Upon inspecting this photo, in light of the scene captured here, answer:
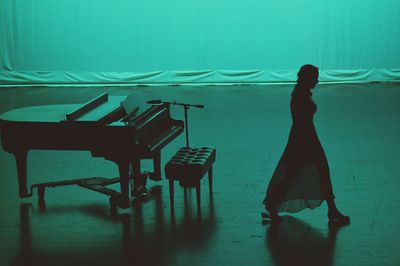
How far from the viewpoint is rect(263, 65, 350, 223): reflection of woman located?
5191mm

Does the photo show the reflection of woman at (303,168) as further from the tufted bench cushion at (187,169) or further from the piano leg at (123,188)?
the piano leg at (123,188)

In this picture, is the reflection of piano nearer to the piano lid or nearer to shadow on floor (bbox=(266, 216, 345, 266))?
the piano lid

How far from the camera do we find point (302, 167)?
5285 millimetres

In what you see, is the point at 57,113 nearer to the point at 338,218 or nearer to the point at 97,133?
the point at 97,133

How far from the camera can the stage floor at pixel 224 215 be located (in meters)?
4.95

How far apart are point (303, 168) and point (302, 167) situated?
0.01 meters

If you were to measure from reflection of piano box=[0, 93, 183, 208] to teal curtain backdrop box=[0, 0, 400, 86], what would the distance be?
7535 mm

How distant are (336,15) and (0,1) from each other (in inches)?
253

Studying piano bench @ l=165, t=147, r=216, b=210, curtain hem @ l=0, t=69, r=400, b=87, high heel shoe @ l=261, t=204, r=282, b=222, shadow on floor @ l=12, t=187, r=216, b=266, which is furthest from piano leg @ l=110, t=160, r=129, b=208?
curtain hem @ l=0, t=69, r=400, b=87

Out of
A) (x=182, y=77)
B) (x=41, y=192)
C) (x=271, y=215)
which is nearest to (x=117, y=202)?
(x=41, y=192)

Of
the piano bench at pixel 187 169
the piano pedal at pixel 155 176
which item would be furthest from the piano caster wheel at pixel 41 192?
the piano bench at pixel 187 169

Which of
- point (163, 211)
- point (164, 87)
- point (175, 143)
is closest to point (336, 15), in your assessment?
point (164, 87)

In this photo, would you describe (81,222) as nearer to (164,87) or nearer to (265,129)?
(265,129)

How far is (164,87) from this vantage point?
13.4 metres
